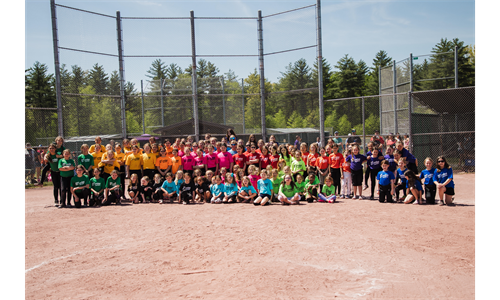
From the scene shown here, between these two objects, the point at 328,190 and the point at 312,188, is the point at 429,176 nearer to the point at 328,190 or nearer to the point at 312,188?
the point at 328,190

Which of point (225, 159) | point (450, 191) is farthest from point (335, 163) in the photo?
point (225, 159)

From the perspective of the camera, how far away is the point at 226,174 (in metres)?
9.70

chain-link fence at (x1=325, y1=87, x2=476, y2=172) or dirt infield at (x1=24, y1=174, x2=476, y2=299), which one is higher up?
chain-link fence at (x1=325, y1=87, x2=476, y2=172)

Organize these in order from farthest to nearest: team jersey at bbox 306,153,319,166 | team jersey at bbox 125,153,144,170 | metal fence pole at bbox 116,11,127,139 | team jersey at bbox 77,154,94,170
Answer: metal fence pole at bbox 116,11,127,139, team jersey at bbox 306,153,319,166, team jersey at bbox 125,153,144,170, team jersey at bbox 77,154,94,170

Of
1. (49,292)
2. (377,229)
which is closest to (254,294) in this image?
(49,292)

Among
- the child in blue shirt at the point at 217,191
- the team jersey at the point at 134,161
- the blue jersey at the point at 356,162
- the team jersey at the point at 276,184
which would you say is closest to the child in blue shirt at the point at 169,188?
the team jersey at the point at 134,161

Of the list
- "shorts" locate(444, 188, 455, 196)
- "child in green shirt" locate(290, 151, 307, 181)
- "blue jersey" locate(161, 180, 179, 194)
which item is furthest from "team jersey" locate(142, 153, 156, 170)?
"shorts" locate(444, 188, 455, 196)

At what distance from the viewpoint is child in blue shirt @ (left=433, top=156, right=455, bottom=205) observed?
826cm

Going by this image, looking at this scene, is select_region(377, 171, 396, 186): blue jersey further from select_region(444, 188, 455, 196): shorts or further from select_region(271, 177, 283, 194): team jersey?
select_region(271, 177, 283, 194): team jersey

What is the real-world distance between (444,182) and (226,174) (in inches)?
215

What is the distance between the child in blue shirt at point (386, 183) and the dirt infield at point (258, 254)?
30.6 inches

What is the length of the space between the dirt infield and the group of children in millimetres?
1331

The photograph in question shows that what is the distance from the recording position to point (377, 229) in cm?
616
